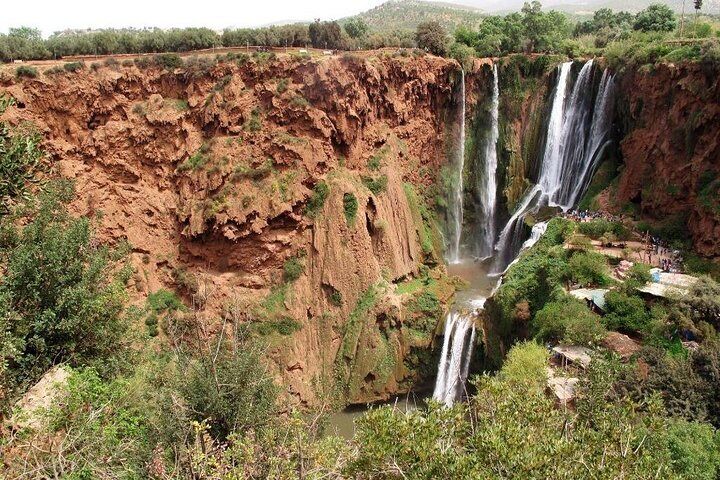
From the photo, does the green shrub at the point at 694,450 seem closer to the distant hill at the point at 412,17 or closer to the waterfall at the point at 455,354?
the waterfall at the point at 455,354

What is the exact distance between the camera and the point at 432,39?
3988cm

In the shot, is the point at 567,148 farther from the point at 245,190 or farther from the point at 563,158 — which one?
the point at 245,190

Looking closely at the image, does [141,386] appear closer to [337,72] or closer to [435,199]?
[337,72]

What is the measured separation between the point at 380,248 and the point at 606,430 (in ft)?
76.4

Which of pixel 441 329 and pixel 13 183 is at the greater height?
pixel 13 183

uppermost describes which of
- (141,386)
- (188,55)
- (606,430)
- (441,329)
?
(188,55)

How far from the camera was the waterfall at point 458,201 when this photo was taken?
38750 mm

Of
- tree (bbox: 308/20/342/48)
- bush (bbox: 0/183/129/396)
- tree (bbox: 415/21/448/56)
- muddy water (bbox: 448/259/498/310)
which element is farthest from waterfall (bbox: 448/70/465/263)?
bush (bbox: 0/183/129/396)

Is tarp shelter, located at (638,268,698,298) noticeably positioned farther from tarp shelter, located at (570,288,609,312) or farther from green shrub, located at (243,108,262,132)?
green shrub, located at (243,108,262,132)

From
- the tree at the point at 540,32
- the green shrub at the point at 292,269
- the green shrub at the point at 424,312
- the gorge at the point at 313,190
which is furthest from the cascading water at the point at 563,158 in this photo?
the green shrub at the point at 292,269

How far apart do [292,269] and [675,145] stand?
21.8 metres

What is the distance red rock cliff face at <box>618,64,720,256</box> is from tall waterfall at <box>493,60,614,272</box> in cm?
198

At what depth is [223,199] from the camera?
29.6 metres

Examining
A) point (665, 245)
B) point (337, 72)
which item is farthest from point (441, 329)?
point (337, 72)
